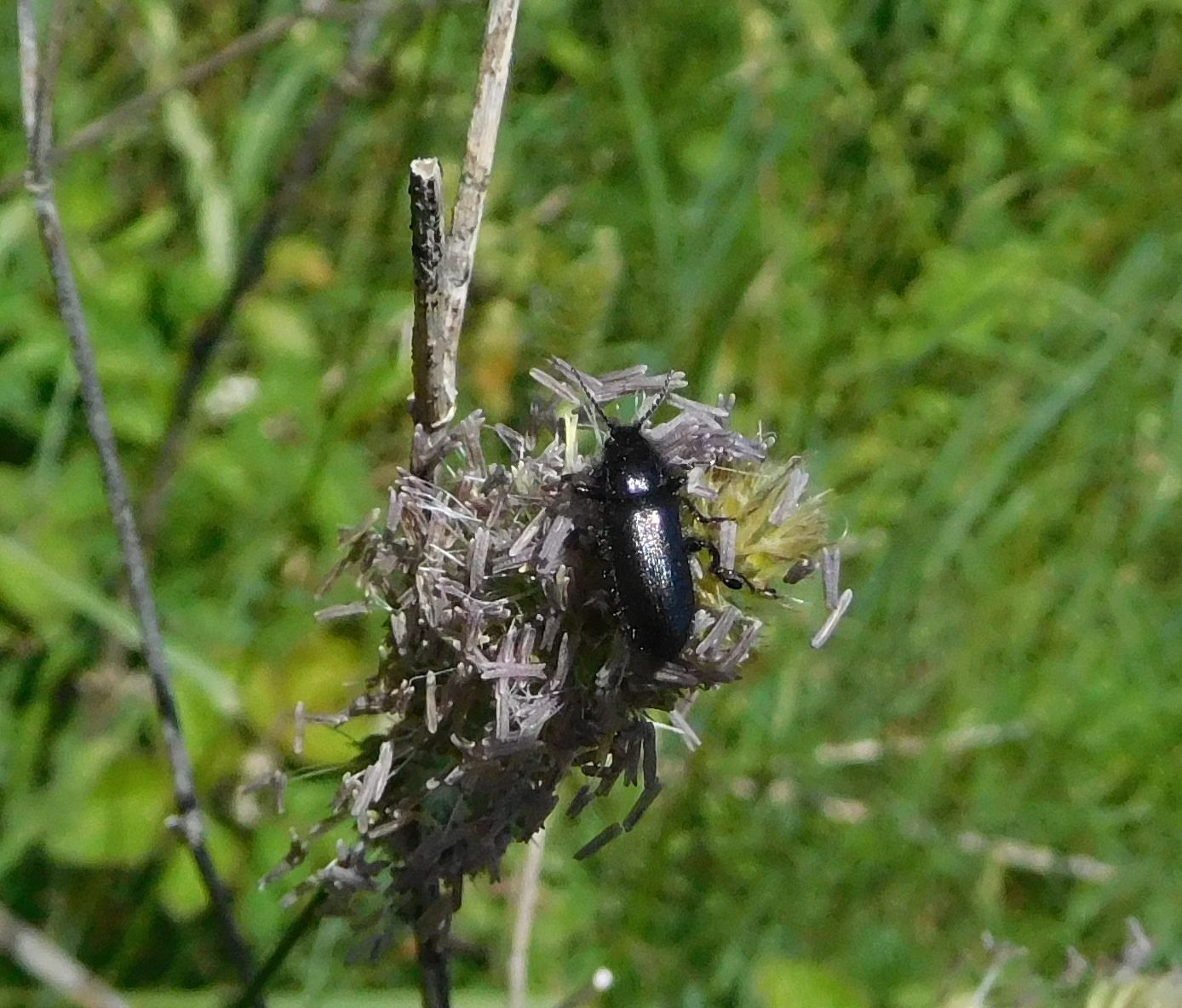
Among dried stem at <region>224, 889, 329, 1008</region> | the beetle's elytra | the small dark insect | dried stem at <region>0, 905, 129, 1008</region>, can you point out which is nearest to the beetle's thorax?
the beetle's elytra

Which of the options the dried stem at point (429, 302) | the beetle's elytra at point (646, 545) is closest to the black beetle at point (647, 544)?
the beetle's elytra at point (646, 545)

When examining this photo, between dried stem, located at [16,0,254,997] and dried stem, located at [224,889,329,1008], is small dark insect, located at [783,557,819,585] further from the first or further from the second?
dried stem, located at [16,0,254,997]

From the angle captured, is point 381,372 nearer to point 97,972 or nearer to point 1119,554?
point 97,972

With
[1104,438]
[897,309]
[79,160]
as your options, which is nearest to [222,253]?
[79,160]

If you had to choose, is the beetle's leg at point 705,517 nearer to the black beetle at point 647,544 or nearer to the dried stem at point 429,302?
the black beetle at point 647,544

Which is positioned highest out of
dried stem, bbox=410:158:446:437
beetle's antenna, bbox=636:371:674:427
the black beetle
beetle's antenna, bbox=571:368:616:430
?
dried stem, bbox=410:158:446:437

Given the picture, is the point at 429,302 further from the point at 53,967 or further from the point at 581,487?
the point at 53,967
